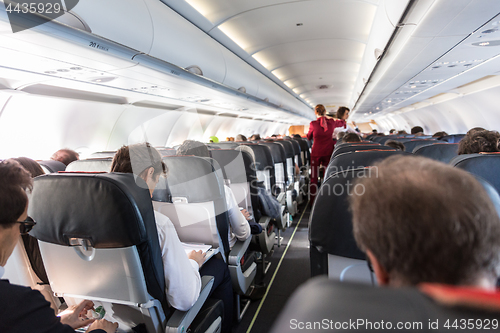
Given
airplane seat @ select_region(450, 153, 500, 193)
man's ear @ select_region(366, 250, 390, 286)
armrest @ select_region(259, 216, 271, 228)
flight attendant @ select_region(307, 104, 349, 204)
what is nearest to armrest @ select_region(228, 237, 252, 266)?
armrest @ select_region(259, 216, 271, 228)

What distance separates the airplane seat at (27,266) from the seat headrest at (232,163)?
207 cm

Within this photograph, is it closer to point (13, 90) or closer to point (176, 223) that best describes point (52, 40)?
point (176, 223)

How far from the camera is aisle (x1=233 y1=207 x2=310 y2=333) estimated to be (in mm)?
3023

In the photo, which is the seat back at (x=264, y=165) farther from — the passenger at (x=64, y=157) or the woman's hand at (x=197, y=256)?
the passenger at (x=64, y=157)

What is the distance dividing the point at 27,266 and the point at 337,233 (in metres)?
2.23

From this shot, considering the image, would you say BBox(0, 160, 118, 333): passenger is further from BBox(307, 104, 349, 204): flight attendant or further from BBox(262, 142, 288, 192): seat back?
BBox(307, 104, 349, 204): flight attendant

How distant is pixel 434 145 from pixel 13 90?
6.68m

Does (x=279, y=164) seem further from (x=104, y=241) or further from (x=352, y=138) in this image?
(x=104, y=241)

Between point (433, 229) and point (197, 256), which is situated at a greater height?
point (433, 229)

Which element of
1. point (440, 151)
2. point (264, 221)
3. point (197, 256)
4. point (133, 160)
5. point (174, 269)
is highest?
point (133, 160)

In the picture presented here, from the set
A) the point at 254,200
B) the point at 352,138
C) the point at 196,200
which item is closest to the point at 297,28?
the point at 352,138

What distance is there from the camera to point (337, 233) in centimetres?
166

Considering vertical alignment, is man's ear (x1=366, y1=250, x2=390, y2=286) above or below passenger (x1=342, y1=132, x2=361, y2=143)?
below

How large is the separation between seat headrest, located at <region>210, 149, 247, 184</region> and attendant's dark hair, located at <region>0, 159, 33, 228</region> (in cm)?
245
